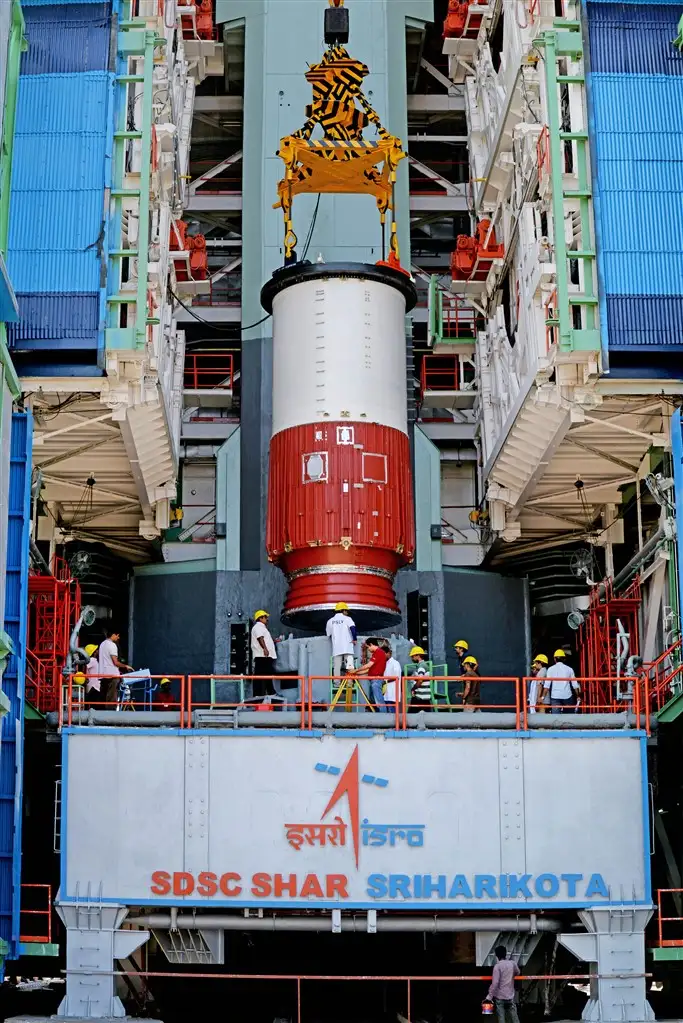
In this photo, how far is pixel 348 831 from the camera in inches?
1085

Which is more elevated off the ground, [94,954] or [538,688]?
[538,688]

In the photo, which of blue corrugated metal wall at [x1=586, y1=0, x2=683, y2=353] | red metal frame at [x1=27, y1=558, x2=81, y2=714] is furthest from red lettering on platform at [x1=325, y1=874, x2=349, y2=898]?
blue corrugated metal wall at [x1=586, y1=0, x2=683, y2=353]

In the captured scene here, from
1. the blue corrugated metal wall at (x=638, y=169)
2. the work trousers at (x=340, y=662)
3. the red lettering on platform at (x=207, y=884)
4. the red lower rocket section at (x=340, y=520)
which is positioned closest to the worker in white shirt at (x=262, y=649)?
the work trousers at (x=340, y=662)

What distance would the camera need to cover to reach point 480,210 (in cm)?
4216

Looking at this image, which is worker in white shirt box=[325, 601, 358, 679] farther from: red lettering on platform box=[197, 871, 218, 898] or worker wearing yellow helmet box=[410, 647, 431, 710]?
red lettering on platform box=[197, 871, 218, 898]

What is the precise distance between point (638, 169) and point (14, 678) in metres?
15.8

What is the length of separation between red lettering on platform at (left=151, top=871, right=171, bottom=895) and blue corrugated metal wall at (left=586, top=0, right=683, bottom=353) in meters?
13.1

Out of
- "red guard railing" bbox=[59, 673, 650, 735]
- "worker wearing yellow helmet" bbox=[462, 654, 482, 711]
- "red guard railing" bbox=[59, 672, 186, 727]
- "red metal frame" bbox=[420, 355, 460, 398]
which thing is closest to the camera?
"red guard railing" bbox=[59, 673, 650, 735]

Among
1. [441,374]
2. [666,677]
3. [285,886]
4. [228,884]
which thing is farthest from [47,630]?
[441,374]

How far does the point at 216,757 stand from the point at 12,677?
405cm

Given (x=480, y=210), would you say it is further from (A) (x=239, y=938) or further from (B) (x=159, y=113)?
(A) (x=239, y=938)

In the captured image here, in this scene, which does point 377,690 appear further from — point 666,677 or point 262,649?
point 666,677

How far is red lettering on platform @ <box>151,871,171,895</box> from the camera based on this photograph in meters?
27.2

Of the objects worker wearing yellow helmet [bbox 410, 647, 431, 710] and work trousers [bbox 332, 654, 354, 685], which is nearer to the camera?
worker wearing yellow helmet [bbox 410, 647, 431, 710]
